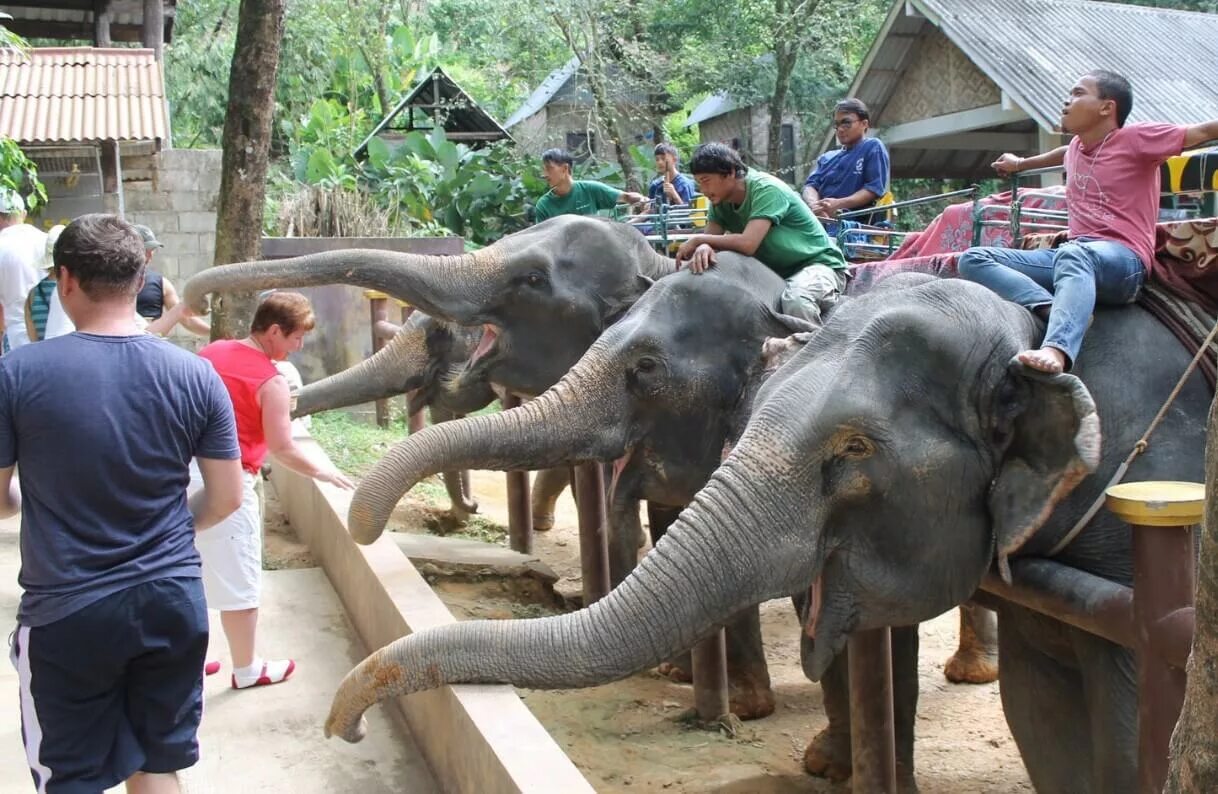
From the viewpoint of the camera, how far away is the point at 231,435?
347 cm

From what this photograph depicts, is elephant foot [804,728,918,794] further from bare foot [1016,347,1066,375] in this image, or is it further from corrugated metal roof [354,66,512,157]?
corrugated metal roof [354,66,512,157]

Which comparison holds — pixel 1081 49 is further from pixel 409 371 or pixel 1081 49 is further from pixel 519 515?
pixel 409 371

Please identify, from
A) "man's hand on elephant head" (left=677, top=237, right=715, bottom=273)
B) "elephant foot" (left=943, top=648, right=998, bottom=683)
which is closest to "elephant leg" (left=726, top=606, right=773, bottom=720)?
"elephant foot" (left=943, top=648, right=998, bottom=683)

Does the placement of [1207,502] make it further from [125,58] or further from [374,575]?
[125,58]

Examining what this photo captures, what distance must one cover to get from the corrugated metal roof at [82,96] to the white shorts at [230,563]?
8.29 meters

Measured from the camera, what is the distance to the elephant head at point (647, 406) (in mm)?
5156

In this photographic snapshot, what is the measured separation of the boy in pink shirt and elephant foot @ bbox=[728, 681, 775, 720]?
104 inches

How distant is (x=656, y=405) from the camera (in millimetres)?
5207

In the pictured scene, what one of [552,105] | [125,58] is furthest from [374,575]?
[552,105]

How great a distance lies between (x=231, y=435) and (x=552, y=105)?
1083 inches

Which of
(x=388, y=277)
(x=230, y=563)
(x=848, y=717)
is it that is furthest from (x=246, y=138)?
(x=848, y=717)

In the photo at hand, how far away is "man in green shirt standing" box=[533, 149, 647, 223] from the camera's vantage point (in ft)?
29.3

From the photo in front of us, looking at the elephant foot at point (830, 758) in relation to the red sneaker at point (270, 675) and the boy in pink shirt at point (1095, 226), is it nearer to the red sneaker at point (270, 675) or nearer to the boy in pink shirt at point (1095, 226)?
Result: the boy in pink shirt at point (1095, 226)

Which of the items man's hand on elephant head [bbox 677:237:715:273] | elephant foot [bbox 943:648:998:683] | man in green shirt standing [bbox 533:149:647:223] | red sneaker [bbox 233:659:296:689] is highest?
man in green shirt standing [bbox 533:149:647:223]
